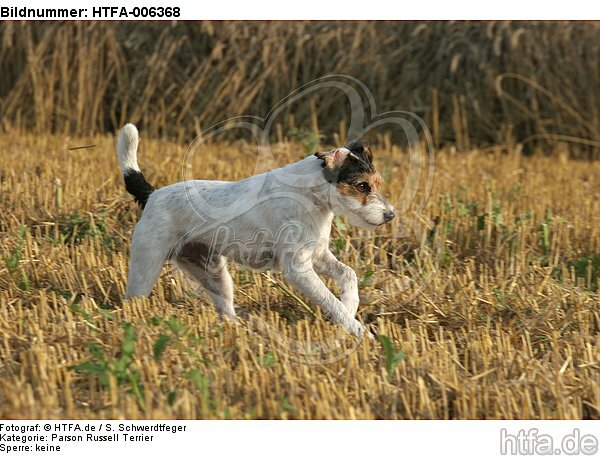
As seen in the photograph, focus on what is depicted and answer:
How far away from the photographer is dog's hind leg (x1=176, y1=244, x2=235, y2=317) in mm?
6129

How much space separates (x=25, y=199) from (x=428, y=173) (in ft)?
15.6

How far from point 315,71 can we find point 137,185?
8288mm

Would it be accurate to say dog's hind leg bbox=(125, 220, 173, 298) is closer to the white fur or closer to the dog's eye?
the white fur

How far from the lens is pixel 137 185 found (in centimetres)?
620

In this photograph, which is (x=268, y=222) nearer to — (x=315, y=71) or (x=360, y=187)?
(x=360, y=187)

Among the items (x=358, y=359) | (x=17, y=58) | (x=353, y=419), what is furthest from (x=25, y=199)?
(x=17, y=58)

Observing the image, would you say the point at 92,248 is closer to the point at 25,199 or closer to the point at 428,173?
the point at 25,199

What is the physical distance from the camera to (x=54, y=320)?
5.69m

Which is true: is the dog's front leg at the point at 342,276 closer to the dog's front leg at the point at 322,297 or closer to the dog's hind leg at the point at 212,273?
the dog's front leg at the point at 322,297

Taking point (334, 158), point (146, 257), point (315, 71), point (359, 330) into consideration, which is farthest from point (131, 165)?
point (315, 71)

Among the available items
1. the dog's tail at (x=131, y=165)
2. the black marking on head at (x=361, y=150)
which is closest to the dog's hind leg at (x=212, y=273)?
the dog's tail at (x=131, y=165)

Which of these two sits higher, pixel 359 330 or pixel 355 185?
A: pixel 355 185

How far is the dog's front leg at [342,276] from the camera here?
230 inches

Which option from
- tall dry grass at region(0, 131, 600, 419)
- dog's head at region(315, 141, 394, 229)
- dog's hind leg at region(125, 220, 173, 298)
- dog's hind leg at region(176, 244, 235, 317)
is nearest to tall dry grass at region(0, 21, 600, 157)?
tall dry grass at region(0, 131, 600, 419)
